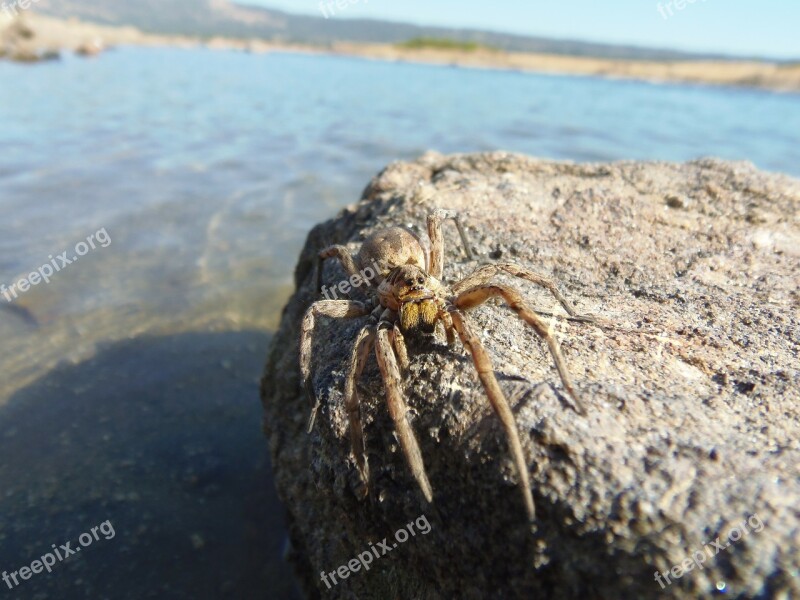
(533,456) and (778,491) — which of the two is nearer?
(778,491)

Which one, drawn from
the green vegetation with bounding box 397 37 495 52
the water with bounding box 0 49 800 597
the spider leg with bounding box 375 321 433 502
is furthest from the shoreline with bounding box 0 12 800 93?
the spider leg with bounding box 375 321 433 502

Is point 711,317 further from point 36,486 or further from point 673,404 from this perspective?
point 36,486

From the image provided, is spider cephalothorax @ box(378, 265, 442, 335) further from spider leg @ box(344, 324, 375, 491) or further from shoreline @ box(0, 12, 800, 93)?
shoreline @ box(0, 12, 800, 93)

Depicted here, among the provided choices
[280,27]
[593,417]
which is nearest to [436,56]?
[280,27]

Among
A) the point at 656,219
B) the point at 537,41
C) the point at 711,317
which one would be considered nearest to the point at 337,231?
the point at 656,219

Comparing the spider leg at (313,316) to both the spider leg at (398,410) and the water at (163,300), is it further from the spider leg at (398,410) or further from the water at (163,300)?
the water at (163,300)

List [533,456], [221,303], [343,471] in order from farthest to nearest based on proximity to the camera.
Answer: [221,303] < [343,471] < [533,456]

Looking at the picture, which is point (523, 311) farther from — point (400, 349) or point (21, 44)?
point (21, 44)
